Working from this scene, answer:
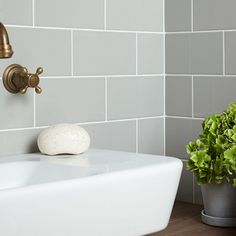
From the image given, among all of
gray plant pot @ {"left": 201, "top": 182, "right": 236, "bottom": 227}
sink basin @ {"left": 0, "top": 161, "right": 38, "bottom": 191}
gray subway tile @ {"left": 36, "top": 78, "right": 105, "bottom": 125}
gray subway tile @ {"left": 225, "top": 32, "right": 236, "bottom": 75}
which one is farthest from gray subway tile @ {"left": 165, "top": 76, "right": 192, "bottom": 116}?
sink basin @ {"left": 0, "top": 161, "right": 38, "bottom": 191}

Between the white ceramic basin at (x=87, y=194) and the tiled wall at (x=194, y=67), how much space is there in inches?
17.7

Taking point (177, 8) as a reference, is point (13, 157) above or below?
below

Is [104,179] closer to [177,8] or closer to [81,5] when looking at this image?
[81,5]

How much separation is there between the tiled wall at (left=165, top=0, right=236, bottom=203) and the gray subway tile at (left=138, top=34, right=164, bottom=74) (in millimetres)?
25

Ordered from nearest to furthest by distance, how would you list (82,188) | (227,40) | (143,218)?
(82,188), (143,218), (227,40)

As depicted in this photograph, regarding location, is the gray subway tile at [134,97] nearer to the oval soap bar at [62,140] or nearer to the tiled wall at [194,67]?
the tiled wall at [194,67]

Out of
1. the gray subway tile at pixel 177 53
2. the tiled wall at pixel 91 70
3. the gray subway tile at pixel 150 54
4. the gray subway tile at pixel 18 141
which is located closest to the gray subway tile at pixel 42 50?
the tiled wall at pixel 91 70

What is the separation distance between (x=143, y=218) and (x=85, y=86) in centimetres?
56

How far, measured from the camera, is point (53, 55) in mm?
1808

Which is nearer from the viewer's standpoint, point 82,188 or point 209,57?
point 82,188

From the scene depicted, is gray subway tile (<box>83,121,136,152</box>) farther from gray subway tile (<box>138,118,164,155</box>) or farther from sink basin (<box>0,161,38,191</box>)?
sink basin (<box>0,161,38,191</box>)

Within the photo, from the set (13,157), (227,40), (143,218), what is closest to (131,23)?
(227,40)

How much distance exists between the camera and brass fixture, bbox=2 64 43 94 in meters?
1.68

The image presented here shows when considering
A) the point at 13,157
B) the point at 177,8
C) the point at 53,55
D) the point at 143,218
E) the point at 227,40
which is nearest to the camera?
the point at 143,218
